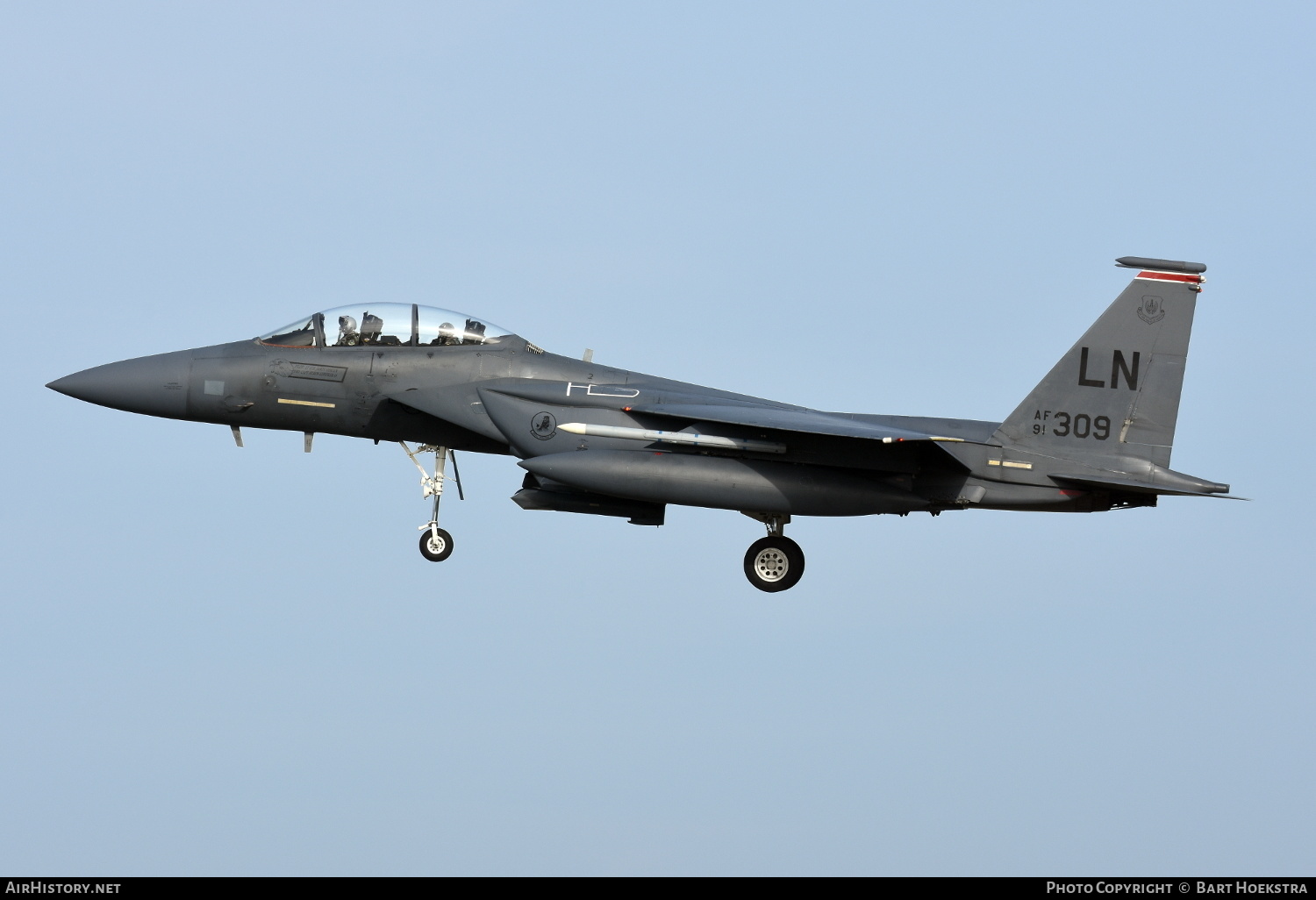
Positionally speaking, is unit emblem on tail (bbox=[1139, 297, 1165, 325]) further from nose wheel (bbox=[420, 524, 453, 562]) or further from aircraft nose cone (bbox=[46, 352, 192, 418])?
aircraft nose cone (bbox=[46, 352, 192, 418])

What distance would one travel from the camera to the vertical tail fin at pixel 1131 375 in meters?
19.9

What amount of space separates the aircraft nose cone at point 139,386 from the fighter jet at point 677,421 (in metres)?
0.02

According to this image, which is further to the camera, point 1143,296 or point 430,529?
point 430,529

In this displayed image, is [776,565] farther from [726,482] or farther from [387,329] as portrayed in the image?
[387,329]

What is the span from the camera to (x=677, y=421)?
2044cm

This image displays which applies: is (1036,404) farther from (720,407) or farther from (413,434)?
(413,434)

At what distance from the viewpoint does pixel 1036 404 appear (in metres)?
20.2

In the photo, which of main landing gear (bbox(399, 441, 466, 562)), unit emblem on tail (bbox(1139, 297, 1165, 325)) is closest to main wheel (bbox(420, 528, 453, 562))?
main landing gear (bbox(399, 441, 466, 562))

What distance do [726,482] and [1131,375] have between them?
184 inches

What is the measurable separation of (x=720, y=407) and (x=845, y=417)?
61.4 inches

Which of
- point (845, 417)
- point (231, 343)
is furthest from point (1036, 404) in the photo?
point (231, 343)

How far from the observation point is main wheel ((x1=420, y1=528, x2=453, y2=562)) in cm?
2125

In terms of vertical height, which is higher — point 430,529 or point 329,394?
point 329,394

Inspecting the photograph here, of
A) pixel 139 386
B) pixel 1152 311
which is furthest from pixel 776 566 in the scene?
pixel 139 386
